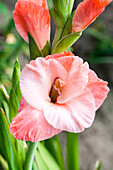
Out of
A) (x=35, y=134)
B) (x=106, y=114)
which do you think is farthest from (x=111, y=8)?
(x=35, y=134)

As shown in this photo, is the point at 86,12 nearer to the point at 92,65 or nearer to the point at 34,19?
the point at 34,19

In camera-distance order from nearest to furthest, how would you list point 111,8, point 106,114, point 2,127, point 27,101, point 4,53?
point 27,101, point 2,127, point 4,53, point 106,114, point 111,8

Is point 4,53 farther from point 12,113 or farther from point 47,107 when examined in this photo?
point 47,107

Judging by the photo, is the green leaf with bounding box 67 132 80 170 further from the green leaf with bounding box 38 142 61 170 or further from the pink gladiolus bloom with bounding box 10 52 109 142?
the pink gladiolus bloom with bounding box 10 52 109 142

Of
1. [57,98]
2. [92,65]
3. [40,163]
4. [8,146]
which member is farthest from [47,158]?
[92,65]

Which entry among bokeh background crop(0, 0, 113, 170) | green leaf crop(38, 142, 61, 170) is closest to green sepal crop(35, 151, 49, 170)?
green leaf crop(38, 142, 61, 170)

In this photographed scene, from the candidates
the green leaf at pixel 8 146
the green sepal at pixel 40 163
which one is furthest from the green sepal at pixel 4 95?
the green sepal at pixel 40 163

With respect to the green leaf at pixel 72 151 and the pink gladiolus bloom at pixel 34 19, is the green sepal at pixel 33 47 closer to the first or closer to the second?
the pink gladiolus bloom at pixel 34 19
